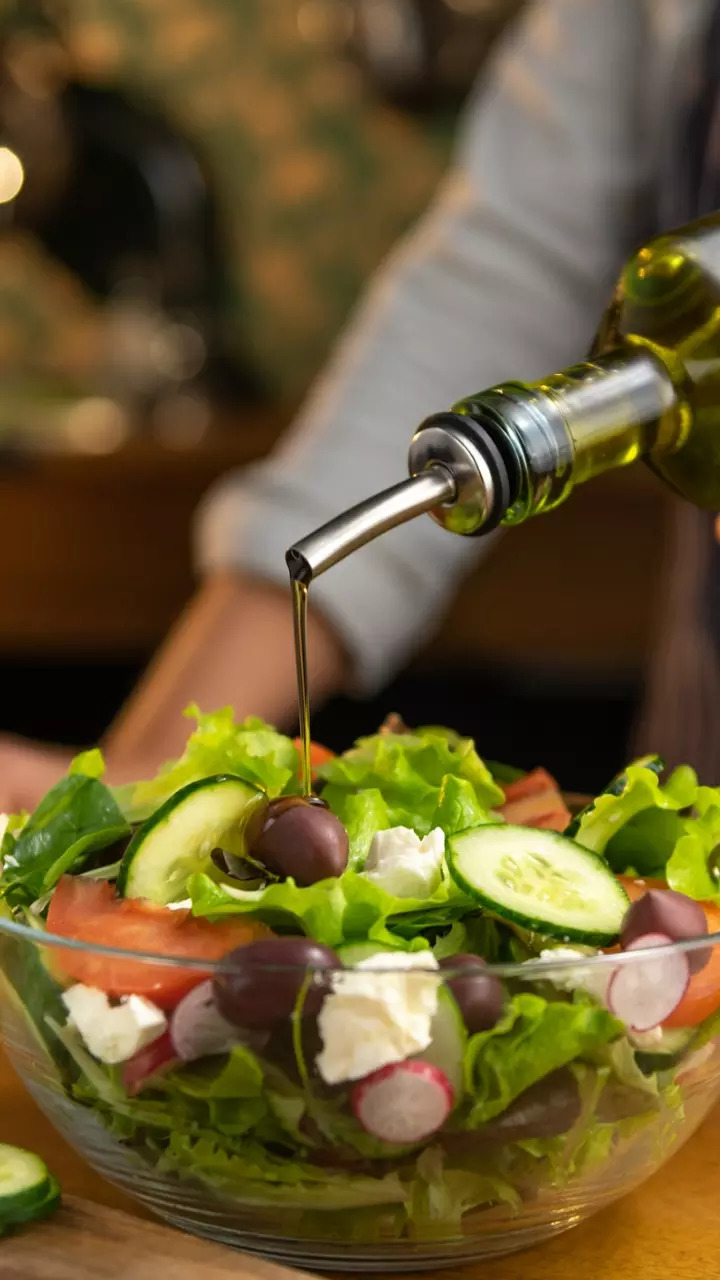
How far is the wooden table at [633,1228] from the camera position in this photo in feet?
2.34

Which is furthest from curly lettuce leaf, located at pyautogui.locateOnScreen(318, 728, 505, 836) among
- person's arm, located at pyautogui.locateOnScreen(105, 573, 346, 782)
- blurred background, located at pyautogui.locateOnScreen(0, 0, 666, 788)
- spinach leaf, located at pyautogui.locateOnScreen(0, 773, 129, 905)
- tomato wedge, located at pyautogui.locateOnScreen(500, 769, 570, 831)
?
blurred background, located at pyautogui.locateOnScreen(0, 0, 666, 788)

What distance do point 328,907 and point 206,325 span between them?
2.98m

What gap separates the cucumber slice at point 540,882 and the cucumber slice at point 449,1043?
0.07 meters

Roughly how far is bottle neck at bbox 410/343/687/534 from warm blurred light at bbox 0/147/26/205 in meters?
2.69

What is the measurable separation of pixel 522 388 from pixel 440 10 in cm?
280

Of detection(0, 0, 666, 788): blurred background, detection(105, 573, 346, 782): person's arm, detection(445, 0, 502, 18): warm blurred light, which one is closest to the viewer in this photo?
detection(105, 573, 346, 782): person's arm

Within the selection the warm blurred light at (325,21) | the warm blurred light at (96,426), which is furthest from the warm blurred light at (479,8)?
the warm blurred light at (96,426)

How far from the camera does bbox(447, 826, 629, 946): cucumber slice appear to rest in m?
0.68

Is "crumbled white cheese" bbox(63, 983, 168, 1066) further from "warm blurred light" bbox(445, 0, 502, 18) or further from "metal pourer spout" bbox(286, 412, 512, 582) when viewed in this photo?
"warm blurred light" bbox(445, 0, 502, 18)

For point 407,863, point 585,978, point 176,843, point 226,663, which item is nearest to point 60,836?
point 176,843

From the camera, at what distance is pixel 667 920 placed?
0.67m

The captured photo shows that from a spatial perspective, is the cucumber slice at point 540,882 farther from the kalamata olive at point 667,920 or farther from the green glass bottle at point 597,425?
the green glass bottle at point 597,425

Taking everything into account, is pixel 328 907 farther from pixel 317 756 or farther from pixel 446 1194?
pixel 317 756

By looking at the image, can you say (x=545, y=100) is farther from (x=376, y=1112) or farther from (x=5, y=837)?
(x=376, y=1112)
